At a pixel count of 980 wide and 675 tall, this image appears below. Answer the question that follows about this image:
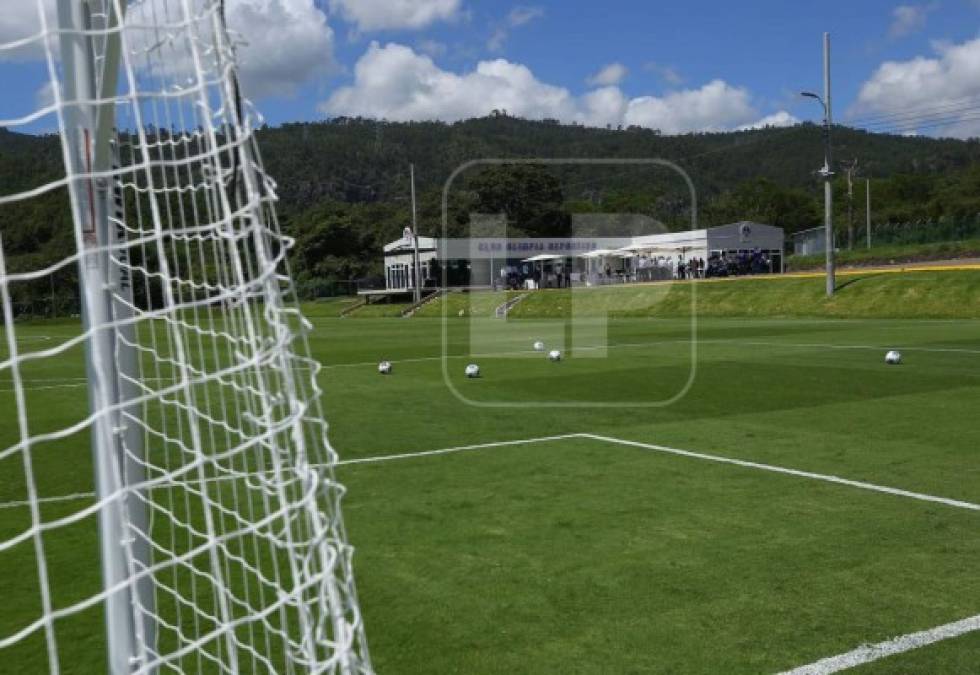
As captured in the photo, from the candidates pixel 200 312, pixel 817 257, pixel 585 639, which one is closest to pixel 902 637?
pixel 585 639

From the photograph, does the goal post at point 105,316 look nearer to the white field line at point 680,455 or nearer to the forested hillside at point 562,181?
the white field line at point 680,455

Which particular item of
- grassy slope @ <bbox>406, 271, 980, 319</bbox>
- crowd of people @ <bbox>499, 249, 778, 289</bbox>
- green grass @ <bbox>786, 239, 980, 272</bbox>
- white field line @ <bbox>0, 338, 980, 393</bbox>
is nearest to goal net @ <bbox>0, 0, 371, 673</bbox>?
white field line @ <bbox>0, 338, 980, 393</bbox>

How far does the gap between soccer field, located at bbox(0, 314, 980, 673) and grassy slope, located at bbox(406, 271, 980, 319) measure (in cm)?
1697

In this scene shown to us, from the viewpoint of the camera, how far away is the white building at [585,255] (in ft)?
166

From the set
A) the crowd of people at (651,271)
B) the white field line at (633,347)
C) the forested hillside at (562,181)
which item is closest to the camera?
the white field line at (633,347)

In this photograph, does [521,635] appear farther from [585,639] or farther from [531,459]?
[531,459]

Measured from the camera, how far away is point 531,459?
8.36m

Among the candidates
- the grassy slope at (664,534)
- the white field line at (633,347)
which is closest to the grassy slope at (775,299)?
the white field line at (633,347)

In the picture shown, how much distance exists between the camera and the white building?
5066cm

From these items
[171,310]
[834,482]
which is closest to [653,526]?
[834,482]

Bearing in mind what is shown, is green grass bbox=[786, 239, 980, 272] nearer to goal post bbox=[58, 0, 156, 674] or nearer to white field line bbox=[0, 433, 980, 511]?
white field line bbox=[0, 433, 980, 511]

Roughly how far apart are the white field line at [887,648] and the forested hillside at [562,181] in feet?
105

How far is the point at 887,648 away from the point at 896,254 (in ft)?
159

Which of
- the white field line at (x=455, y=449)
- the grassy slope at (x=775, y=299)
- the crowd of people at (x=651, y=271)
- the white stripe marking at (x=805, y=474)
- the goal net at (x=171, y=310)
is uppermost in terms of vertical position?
the goal net at (x=171, y=310)
